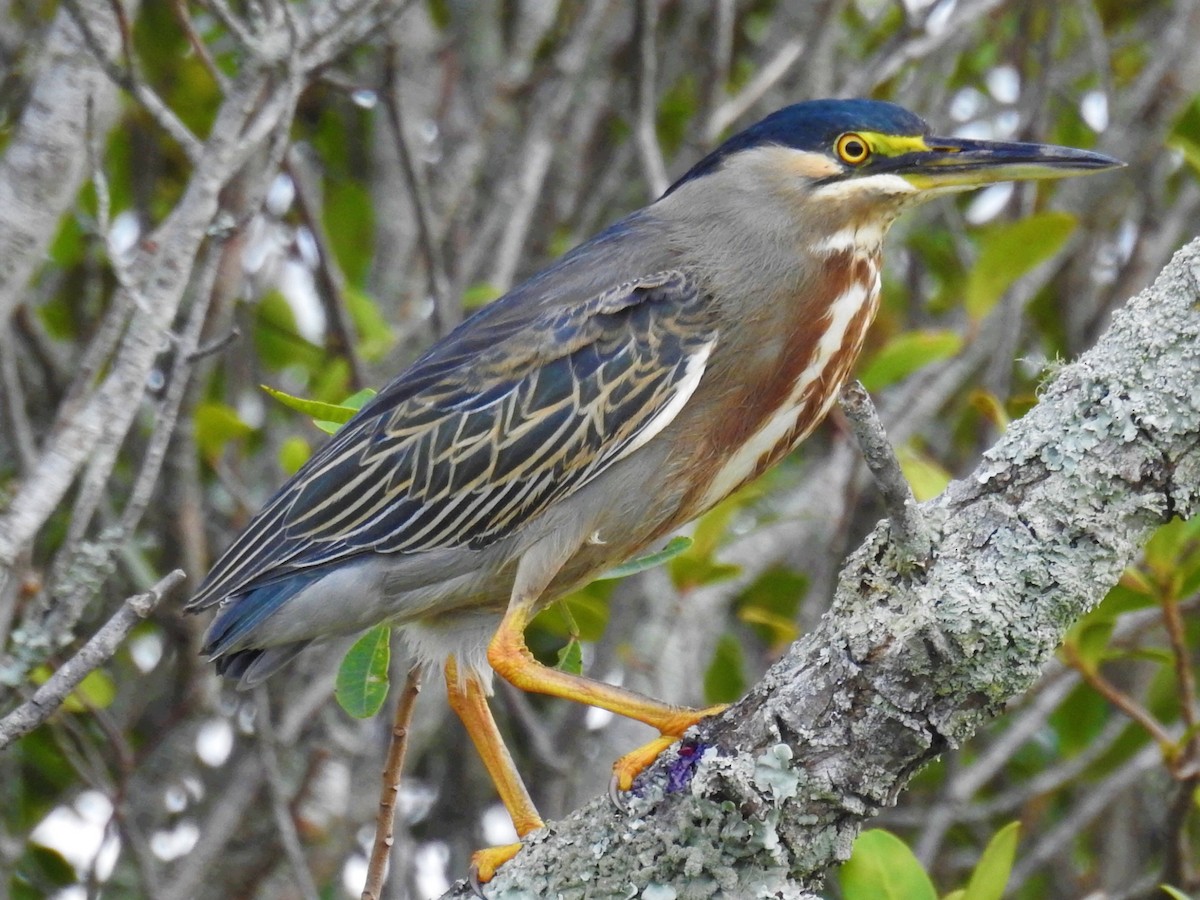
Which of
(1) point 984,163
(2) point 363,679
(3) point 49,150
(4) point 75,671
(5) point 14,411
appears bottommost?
(2) point 363,679

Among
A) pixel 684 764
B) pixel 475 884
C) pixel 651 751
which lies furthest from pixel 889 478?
pixel 475 884

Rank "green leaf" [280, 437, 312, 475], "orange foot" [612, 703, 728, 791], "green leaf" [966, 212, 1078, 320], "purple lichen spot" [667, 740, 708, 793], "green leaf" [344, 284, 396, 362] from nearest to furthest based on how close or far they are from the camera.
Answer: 1. "purple lichen spot" [667, 740, 708, 793]
2. "orange foot" [612, 703, 728, 791]
3. "green leaf" [966, 212, 1078, 320]
4. "green leaf" [280, 437, 312, 475]
5. "green leaf" [344, 284, 396, 362]

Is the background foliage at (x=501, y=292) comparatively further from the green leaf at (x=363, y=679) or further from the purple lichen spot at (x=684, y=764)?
the purple lichen spot at (x=684, y=764)

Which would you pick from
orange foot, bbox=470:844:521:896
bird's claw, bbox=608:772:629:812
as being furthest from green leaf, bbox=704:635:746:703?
bird's claw, bbox=608:772:629:812

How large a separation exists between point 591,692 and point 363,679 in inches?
17.4

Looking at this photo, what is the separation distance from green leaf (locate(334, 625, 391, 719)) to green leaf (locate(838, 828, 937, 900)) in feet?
3.09

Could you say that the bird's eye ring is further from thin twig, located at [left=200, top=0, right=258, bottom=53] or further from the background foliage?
thin twig, located at [left=200, top=0, right=258, bottom=53]

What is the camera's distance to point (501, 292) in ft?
14.6

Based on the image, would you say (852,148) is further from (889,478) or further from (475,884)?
(475,884)

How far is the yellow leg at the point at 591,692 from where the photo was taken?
2.69 m

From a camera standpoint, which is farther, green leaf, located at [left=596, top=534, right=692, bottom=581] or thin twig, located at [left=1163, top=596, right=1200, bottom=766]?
thin twig, located at [left=1163, top=596, right=1200, bottom=766]

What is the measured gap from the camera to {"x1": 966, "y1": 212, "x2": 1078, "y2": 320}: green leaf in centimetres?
381

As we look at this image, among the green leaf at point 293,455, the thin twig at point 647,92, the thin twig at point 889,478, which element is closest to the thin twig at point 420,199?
the green leaf at point 293,455

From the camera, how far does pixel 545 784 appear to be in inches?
159
